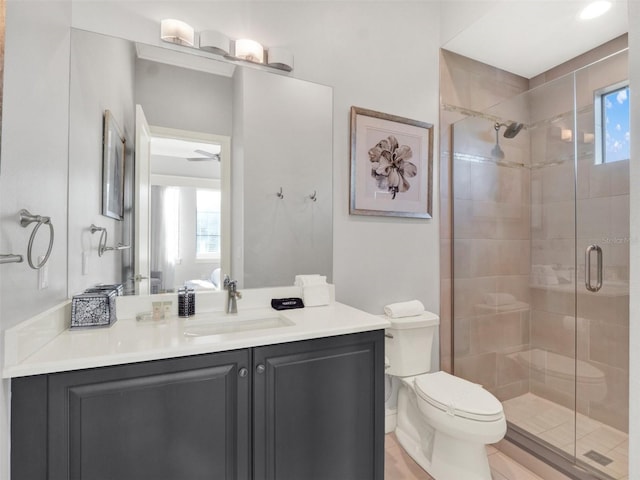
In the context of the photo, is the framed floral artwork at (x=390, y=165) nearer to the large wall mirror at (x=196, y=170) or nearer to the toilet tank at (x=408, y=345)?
the large wall mirror at (x=196, y=170)

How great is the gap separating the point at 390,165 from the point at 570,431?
6.40 ft

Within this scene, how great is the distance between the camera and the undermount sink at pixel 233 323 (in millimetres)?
1472

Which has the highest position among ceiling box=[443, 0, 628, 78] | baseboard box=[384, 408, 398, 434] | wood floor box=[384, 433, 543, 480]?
ceiling box=[443, 0, 628, 78]

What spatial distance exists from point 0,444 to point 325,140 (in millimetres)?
1795

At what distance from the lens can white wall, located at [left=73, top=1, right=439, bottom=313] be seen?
1787mm

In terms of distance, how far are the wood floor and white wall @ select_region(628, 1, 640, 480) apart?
1.47m

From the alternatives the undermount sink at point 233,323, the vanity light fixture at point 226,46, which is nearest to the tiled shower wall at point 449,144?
the vanity light fixture at point 226,46

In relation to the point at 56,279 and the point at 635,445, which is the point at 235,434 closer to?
the point at 56,279

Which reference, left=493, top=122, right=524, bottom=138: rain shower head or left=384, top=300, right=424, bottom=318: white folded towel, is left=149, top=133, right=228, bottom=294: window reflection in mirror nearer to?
left=384, top=300, right=424, bottom=318: white folded towel

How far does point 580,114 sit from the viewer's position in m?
2.15

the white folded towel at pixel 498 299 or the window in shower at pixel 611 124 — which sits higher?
the window in shower at pixel 611 124

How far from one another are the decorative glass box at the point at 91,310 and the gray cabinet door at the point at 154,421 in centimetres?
37

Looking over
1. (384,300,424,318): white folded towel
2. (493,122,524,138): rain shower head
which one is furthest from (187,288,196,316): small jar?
(493,122,524,138): rain shower head

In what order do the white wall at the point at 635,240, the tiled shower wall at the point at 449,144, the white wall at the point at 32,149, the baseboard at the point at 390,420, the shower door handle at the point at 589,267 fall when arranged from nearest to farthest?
the white wall at the point at 635,240, the white wall at the point at 32,149, the shower door handle at the point at 589,267, the baseboard at the point at 390,420, the tiled shower wall at the point at 449,144
